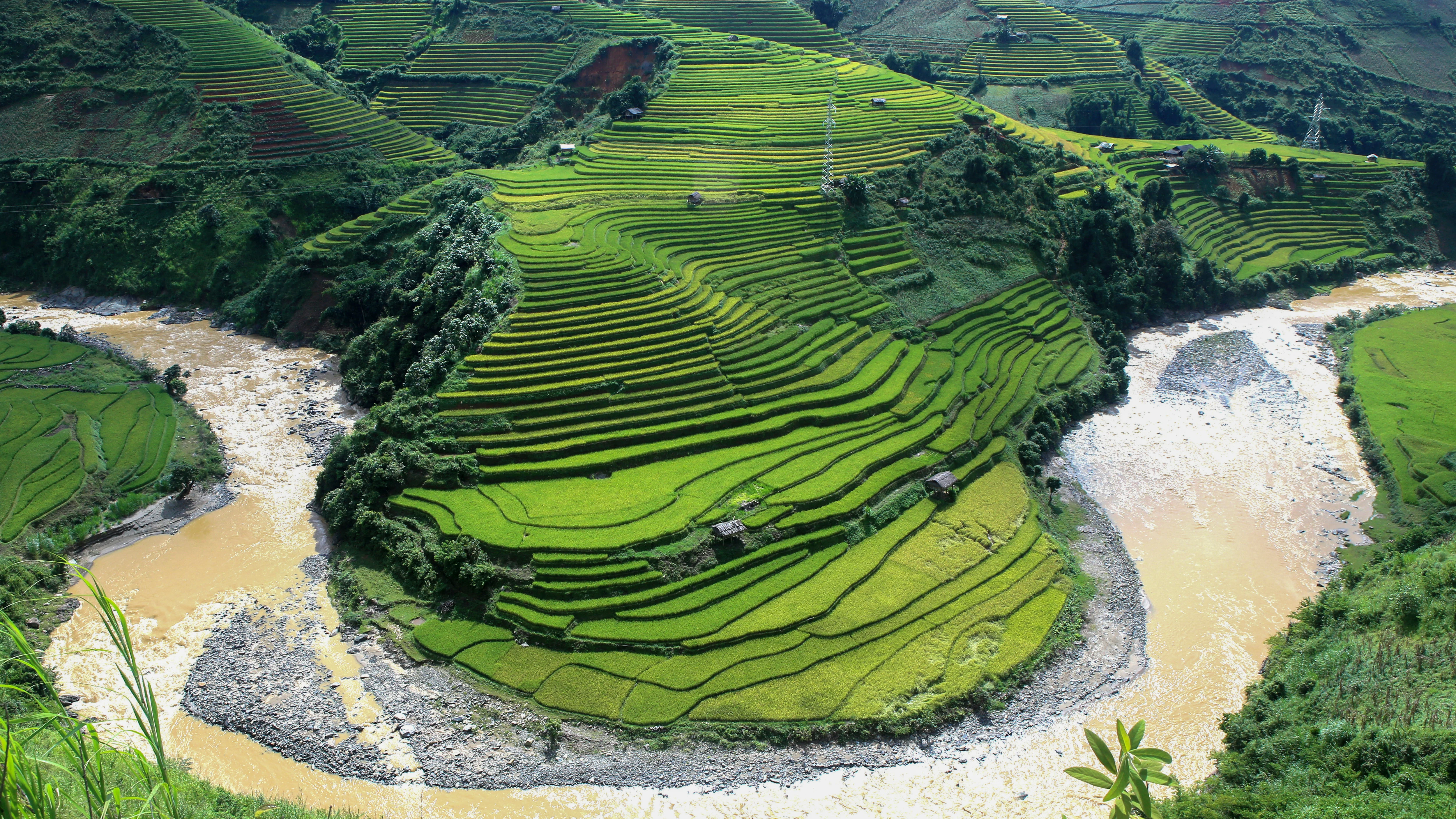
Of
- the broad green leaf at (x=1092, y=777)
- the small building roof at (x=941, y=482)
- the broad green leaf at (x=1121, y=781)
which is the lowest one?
the small building roof at (x=941, y=482)

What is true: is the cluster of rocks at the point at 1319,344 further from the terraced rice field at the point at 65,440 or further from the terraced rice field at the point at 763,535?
the terraced rice field at the point at 65,440

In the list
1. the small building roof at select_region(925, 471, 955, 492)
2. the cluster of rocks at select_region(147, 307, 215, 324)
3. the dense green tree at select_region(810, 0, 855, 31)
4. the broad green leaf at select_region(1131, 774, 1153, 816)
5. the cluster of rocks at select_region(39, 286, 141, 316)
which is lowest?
the cluster of rocks at select_region(147, 307, 215, 324)

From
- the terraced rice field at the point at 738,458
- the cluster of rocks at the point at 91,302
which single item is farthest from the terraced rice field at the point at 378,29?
the cluster of rocks at the point at 91,302

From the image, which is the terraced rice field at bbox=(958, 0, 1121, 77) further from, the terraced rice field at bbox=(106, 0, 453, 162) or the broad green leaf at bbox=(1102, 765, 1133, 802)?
the broad green leaf at bbox=(1102, 765, 1133, 802)

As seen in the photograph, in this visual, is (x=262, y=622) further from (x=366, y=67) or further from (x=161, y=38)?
(x=366, y=67)

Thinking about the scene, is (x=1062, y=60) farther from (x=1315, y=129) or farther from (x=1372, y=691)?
(x=1372, y=691)

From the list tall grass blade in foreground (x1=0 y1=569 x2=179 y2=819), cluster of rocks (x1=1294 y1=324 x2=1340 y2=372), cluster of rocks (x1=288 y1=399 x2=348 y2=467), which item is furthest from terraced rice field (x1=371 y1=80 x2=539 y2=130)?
tall grass blade in foreground (x1=0 y1=569 x2=179 y2=819)
